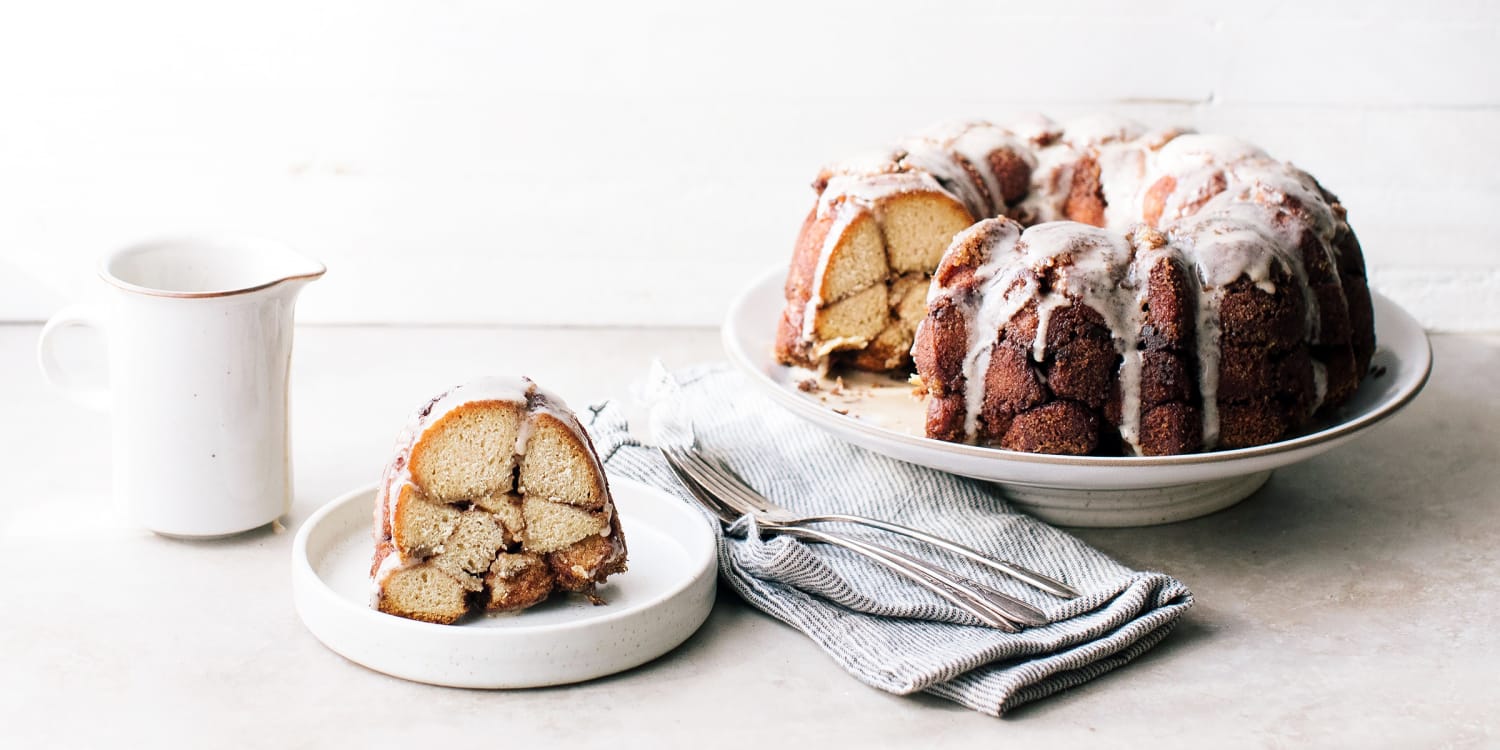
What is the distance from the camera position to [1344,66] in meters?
2.51

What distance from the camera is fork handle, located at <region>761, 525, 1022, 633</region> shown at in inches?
54.6

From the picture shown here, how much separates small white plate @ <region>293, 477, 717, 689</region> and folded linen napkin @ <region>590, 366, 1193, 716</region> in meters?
0.08

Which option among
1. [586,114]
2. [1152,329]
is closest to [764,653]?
[1152,329]

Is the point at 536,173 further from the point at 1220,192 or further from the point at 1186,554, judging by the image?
the point at 1186,554

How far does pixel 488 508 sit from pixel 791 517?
389 millimetres

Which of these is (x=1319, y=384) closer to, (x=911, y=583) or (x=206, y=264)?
(x=911, y=583)

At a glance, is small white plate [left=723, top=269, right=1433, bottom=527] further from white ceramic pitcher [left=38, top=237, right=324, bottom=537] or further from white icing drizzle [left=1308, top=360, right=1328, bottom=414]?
white ceramic pitcher [left=38, top=237, right=324, bottom=537]

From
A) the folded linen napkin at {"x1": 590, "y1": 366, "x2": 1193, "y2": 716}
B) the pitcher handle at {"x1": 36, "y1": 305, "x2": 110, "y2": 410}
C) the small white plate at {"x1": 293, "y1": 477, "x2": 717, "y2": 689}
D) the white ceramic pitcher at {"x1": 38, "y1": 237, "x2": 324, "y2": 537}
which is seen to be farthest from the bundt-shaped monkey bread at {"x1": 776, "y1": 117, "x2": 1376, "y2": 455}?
the pitcher handle at {"x1": 36, "y1": 305, "x2": 110, "y2": 410}

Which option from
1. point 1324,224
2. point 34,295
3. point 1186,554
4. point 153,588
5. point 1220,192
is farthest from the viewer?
point 34,295

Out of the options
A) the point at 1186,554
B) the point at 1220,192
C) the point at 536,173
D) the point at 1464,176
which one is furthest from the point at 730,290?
the point at 1464,176

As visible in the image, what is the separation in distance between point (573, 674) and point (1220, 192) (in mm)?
1095

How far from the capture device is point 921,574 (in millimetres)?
1447

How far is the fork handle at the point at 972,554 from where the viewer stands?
146 centimetres

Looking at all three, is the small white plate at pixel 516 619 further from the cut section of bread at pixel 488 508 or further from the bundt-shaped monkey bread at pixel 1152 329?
the bundt-shaped monkey bread at pixel 1152 329
